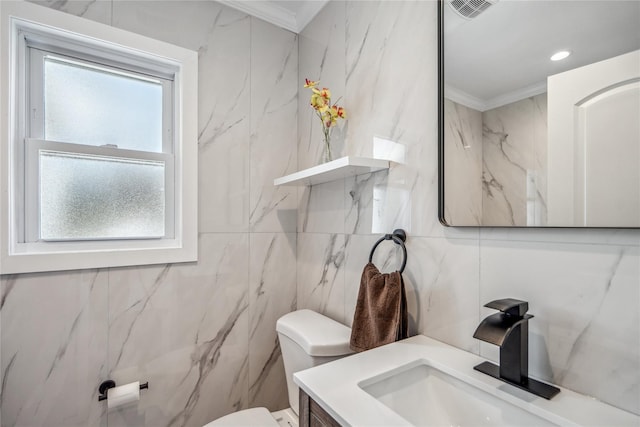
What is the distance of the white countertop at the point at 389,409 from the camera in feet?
2.19

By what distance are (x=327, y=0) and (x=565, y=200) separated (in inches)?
59.5

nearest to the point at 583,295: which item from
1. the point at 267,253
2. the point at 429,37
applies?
the point at 429,37

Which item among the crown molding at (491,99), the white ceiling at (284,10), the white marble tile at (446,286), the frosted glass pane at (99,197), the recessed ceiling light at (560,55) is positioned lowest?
the white marble tile at (446,286)

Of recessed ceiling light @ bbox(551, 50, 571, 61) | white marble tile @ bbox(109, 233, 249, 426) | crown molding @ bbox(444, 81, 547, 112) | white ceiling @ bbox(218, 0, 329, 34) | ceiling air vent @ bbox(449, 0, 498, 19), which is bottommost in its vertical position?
white marble tile @ bbox(109, 233, 249, 426)

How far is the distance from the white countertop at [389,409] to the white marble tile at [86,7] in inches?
65.6

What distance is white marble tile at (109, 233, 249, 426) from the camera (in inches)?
56.1

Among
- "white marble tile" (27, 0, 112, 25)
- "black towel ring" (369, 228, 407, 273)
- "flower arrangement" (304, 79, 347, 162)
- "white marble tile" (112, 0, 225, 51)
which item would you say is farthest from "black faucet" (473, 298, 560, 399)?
"white marble tile" (27, 0, 112, 25)

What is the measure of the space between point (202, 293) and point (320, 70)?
1.33m

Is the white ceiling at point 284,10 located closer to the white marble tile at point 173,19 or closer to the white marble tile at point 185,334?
the white marble tile at point 173,19

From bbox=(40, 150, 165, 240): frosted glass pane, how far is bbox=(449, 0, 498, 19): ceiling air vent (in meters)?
1.42

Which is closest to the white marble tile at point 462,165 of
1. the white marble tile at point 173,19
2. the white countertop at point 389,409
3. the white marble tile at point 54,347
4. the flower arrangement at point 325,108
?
the white countertop at point 389,409

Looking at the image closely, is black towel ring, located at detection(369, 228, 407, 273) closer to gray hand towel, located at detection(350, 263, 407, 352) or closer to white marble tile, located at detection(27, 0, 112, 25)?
gray hand towel, located at detection(350, 263, 407, 352)

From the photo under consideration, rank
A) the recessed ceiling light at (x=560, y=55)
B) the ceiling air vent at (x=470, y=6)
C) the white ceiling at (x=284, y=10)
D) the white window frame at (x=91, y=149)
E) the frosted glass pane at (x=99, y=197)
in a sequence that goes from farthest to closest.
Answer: the white ceiling at (x=284, y=10), the frosted glass pane at (x=99, y=197), the white window frame at (x=91, y=149), the ceiling air vent at (x=470, y=6), the recessed ceiling light at (x=560, y=55)

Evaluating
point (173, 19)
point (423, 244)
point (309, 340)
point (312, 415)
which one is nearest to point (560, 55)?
point (423, 244)
